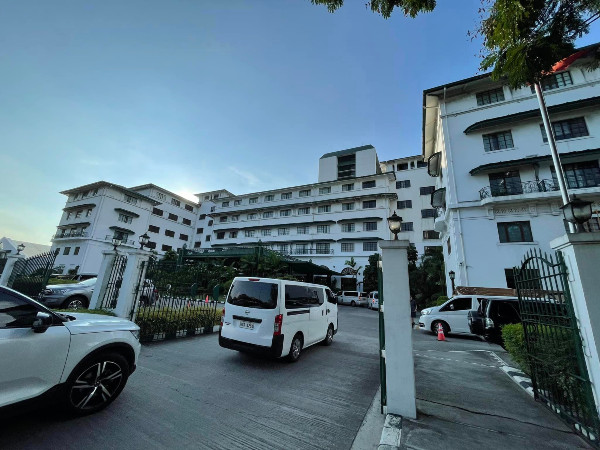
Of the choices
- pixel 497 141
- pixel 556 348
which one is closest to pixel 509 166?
pixel 497 141

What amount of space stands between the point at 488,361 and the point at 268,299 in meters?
6.48

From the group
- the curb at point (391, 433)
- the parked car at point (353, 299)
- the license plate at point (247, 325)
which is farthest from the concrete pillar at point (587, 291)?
the parked car at point (353, 299)

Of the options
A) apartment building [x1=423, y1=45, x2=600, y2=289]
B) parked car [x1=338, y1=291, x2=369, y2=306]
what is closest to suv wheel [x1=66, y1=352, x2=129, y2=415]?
apartment building [x1=423, y1=45, x2=600, y2=289]

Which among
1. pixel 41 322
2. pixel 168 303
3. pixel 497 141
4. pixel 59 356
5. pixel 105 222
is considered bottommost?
pixel 59 356

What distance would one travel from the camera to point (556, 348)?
12.0 ft

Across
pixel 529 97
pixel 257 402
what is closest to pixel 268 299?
pixel 257 402

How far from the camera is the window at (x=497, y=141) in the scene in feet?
63.8

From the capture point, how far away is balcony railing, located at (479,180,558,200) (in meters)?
17.3

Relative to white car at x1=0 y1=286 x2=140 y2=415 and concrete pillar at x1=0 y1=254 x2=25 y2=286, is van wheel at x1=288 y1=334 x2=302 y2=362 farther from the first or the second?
concrete pillar at x1=0 y1=254 x2=25 y2=286

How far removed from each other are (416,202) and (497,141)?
679 inches

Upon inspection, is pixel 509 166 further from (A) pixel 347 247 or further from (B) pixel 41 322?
(B) pixel 41 322

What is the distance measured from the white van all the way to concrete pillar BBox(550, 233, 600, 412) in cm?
468

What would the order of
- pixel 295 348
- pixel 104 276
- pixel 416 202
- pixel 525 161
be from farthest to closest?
pixel 416 202
pixel 525 161
pixel 104 276
pixel 295 348

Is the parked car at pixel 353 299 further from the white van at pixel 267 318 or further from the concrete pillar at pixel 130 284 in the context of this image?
the concrete pillar at pixel 130 284
